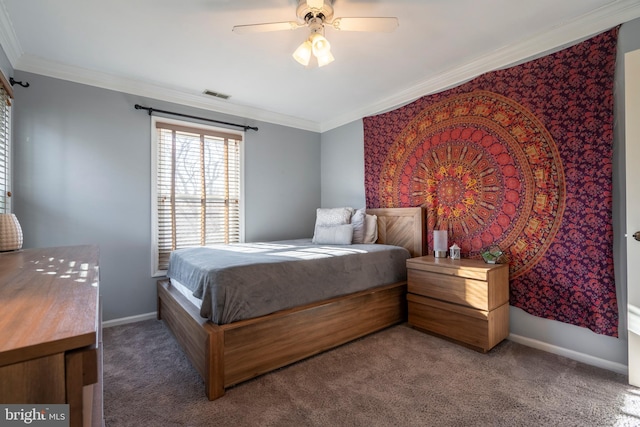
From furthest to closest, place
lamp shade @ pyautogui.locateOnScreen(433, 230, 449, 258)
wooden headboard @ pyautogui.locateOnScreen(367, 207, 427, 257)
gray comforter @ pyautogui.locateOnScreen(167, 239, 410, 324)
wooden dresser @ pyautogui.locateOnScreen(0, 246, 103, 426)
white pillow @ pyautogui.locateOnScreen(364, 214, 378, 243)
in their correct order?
white pillow @ pyautogui.locateOnScreen(364, 214, 378, 243)
wooden headboard @ pyautogui.locateOnScreen(367, 207, 427, 257)
lamp shade @ pyautogui.locateOnScreen(433, 230, 449, 258)
gray comforter @ pyautogui.locateOnScreen(167, 239, 410, 324)
wooden dresser @ pyautogui.locateOnScreen(0, 246, 103, 426)

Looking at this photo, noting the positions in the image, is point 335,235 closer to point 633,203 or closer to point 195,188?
point 195,188

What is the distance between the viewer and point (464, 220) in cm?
283

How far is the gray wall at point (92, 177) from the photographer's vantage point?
2576mm

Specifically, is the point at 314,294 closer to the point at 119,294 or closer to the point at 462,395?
the point at 462,395

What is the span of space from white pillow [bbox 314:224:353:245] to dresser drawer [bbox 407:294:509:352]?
0.95 m

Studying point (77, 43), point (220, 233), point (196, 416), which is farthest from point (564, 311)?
point (77, 43)

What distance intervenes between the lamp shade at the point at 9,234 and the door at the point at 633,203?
3.90 m

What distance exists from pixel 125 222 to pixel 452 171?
344 cm

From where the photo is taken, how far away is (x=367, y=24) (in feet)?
6.03

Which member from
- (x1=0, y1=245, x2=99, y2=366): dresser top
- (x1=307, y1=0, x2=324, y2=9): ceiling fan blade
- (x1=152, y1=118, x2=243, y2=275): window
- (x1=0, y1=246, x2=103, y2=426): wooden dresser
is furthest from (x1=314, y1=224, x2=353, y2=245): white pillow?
(x1=0, y1=246, x2=103, y2=426): wooden dresser

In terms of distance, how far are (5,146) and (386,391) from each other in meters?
Result: 3.42

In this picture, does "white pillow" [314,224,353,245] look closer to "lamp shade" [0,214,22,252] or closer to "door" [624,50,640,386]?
"door" [624,50,640,386]

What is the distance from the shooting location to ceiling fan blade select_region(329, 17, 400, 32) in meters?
1.79

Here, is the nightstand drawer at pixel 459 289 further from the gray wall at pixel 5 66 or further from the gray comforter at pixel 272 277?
the gray wall at pixel 5 66
